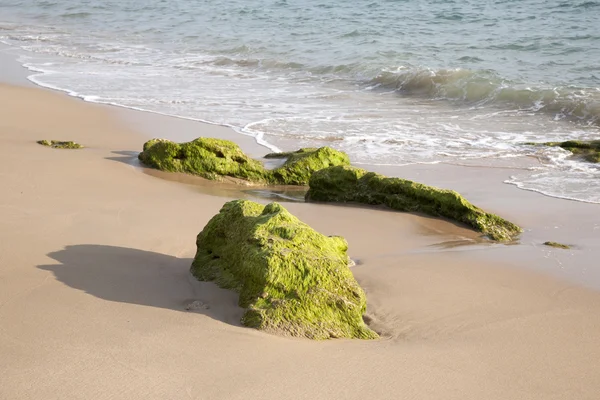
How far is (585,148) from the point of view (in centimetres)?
859

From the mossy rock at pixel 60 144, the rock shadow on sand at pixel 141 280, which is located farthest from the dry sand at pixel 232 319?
the mossy rock at pixel 60 144

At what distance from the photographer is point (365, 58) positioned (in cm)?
1588

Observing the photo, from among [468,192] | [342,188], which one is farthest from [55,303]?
[468,192]

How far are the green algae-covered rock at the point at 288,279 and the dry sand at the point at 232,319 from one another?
0.10 metres

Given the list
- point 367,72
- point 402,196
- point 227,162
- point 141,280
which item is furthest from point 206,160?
point 367,72

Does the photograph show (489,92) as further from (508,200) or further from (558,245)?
(558,245)

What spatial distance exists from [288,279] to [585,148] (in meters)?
5.94

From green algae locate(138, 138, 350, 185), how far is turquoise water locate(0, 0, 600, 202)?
1143 millimetres

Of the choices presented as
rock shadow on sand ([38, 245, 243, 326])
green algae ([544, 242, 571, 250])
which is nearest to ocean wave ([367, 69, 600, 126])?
green algae ([544, 242, 571, 250])

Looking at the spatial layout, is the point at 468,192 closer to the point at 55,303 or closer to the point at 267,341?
the point at 267,341

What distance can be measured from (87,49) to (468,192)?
13493mm

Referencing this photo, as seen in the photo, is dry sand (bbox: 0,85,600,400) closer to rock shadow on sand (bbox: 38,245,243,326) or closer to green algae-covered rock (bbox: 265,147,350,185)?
rock shadow on sand (bbox: 38,245,243,326)

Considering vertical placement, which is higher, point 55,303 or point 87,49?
point 87,49

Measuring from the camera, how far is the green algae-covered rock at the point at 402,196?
19.2 feet
